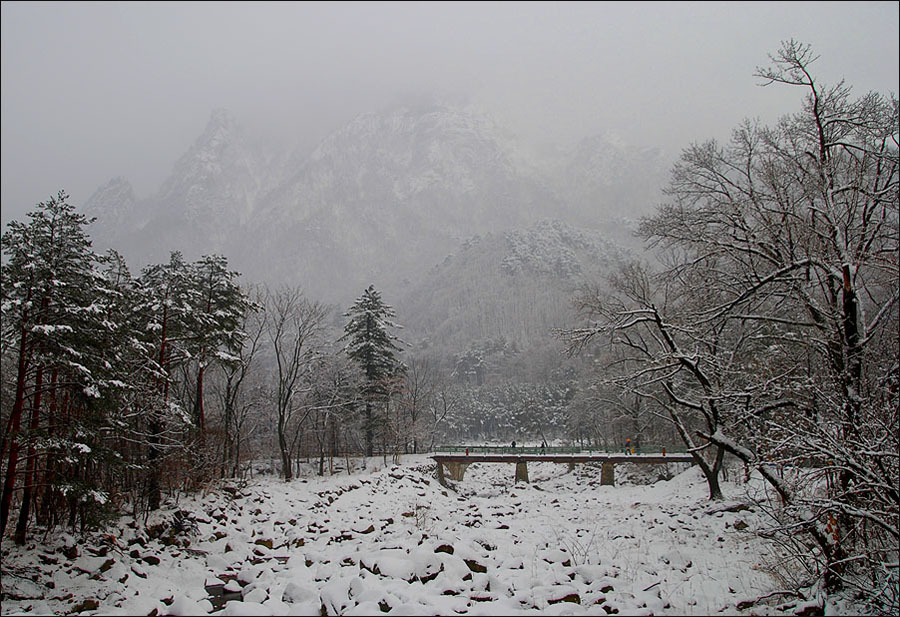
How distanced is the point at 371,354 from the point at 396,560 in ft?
91.5

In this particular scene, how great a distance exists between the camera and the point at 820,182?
27.7 ft

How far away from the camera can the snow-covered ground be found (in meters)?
7.43

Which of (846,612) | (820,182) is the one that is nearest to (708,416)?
(846,612)

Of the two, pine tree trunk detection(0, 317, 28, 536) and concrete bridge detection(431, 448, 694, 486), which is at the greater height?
pine tree trunk detection(0, 317, 28, 536)

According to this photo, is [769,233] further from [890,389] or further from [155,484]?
[155,484]

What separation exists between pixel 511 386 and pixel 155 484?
83.8 metres

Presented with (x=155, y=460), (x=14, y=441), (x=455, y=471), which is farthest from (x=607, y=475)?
(x=14, y=441)

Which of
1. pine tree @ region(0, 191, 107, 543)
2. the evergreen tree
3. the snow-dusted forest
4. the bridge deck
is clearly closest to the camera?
the snow-dusted forest

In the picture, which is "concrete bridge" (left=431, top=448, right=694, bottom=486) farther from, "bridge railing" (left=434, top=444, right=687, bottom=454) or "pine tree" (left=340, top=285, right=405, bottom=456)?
"pine tree" (left=340, top=285, right=405, bottom=456)

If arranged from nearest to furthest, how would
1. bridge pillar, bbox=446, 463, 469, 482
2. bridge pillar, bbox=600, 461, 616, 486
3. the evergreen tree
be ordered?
1. the evergreen tree
2. bridge pillar, bbox=600, 461, 616, 486
3. bridge pillar, bbox=446, 463, 469, 482

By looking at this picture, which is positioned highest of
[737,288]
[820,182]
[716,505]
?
[820,182]

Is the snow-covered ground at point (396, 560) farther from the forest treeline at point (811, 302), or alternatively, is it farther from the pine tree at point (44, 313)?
the pine tree at point (44, 313)

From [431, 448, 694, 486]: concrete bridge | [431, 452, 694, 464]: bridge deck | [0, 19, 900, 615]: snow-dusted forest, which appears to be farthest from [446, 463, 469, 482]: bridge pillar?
[0, 19, 900, 615]: snow-dusted forest

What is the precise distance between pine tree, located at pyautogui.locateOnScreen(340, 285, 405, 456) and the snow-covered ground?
42.5ft
